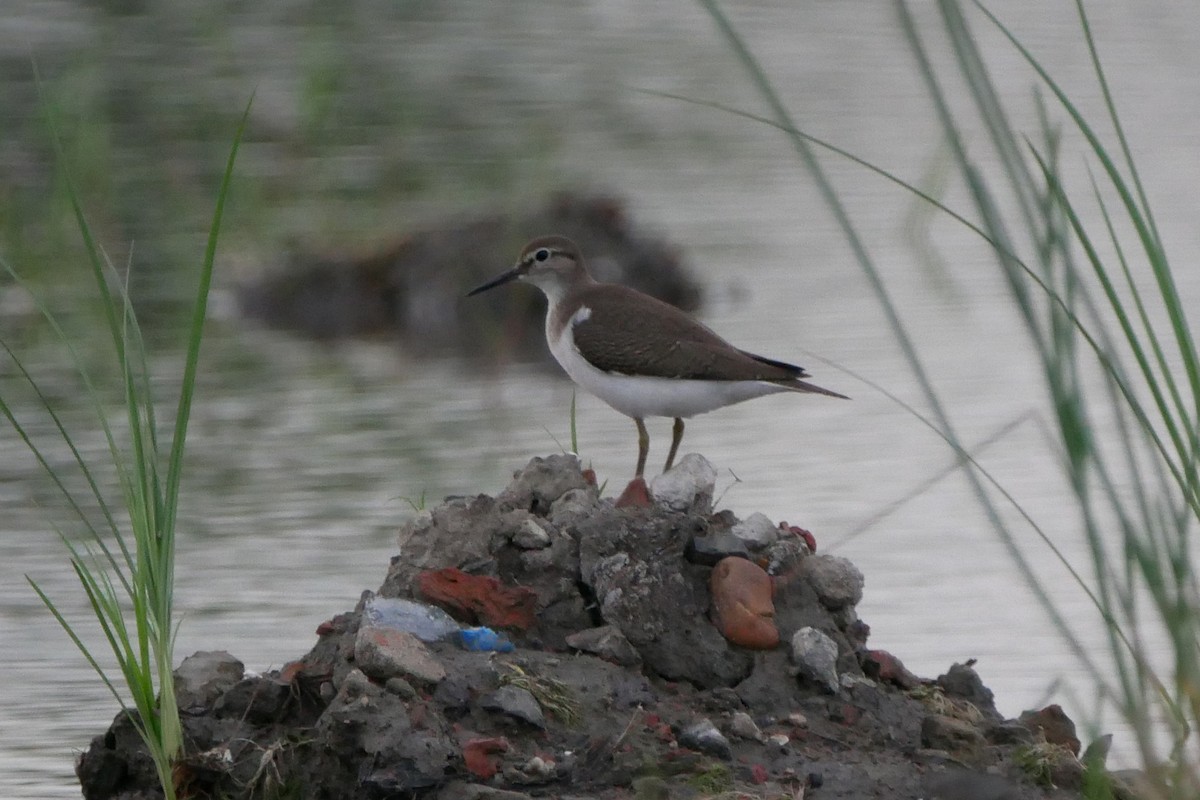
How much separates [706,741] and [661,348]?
5.68 ft

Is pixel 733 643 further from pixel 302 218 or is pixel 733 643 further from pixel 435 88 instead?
pixel 435 88

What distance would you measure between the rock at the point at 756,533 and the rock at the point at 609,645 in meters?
0.41

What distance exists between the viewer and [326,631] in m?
4.12

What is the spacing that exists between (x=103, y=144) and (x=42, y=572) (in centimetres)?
475

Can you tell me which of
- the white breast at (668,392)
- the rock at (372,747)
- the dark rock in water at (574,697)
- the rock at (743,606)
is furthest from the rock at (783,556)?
the white breast at (668,392)

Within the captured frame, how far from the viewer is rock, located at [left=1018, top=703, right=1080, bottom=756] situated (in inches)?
164

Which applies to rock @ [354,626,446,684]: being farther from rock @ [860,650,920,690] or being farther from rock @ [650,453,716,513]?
rock @ [860,650,920,690]

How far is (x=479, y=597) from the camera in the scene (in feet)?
13.5

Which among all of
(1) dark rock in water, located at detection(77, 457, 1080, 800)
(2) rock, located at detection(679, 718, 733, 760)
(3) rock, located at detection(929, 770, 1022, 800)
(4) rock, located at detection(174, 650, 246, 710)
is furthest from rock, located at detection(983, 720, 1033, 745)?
(4) rock, located at detection(174, 650, 246, 710)

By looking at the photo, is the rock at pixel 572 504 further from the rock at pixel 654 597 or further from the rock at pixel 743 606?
the rock at pixel 743 606

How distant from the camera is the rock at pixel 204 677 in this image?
4.07 meters

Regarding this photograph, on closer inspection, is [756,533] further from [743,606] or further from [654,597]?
[654,597]

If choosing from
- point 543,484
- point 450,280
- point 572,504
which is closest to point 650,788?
point 572,504

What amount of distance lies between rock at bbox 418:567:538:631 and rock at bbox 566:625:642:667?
0.12 meters
